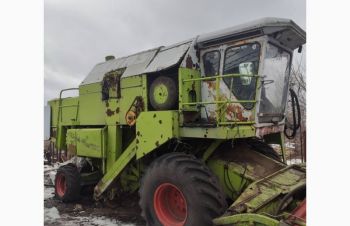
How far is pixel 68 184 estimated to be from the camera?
4875 mm

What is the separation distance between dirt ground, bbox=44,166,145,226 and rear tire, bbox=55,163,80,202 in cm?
11

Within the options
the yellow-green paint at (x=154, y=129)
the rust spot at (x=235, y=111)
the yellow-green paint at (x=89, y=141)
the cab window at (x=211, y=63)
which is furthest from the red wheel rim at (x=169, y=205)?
the yellow-green paint at (x=89, y=141)

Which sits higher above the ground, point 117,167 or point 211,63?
point 211,63

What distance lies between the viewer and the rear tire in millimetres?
4871

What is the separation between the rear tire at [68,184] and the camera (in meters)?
4.87

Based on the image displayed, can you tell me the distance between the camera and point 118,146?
4.49m

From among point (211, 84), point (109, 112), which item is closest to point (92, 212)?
point (109, 112)

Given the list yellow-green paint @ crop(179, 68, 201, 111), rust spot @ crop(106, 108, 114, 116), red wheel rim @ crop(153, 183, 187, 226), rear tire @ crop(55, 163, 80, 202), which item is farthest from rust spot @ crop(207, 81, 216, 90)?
rear tire @ crop(55, 163, 80, 202)

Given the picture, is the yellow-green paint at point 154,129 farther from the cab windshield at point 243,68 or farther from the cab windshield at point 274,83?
the cab windshield at point 274,83

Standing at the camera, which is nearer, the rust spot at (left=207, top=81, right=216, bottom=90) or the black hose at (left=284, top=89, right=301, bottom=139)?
the rust spot at (left=207, top=81, right=216, bottom=90)

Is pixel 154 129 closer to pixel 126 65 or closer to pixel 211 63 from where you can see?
pixel 211 63

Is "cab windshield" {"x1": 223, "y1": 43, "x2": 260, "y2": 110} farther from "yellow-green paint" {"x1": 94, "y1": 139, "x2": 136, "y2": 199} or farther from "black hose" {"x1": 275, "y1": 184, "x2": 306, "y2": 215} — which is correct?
"yellow-green paint" {"x1": 94, "y1": 139, "x2": 136, "y2": 199}

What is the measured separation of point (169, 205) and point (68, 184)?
2101 millimetres
